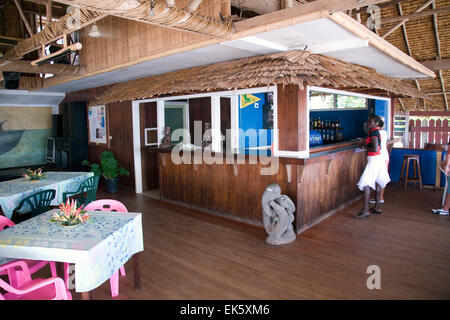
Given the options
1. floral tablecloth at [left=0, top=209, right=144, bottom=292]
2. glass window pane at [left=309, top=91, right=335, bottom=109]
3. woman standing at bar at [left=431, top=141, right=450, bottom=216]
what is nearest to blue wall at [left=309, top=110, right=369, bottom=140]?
glass window pane at [left=309, top=91, right=335, bottom=109]

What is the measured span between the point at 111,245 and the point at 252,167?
3.06 m

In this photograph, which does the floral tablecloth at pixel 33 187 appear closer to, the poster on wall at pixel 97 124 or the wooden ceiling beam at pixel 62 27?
the wooden ceiling beam at pixel 62 27

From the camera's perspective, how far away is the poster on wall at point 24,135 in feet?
34.2

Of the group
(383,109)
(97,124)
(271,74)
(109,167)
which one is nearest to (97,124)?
(97,124)

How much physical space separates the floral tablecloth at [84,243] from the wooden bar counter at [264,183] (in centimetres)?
253

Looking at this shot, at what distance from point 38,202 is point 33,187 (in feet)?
1.34

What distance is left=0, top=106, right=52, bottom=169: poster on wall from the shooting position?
10437mm

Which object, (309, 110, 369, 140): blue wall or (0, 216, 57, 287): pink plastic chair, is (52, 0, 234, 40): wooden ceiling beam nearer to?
(0, 216, 57, 287): pink plastic chair

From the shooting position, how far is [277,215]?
4.46m

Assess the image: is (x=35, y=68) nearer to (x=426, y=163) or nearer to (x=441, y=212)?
(x=441, y=212)

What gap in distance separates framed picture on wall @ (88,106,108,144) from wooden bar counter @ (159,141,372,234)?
2.95 m

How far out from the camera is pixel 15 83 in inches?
317
